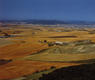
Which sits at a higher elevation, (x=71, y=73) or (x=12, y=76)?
(x=71, y=73)

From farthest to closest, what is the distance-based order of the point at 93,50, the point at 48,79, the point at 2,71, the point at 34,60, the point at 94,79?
the point at 93,50, the point at 34,60, the point at 2,71, the point at 48,79, the point at 94,79

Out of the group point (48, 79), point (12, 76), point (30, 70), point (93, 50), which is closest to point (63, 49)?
point (93, 50)

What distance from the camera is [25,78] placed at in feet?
55.2

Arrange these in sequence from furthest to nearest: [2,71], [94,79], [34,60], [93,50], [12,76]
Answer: [93,50] → [34,60] → [2,71] → [12,76] → [94,79]

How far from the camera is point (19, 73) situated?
18875mm

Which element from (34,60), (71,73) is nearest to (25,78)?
(71,73)

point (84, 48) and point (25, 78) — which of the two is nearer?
point (25, 78)

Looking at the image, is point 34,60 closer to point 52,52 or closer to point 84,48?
point 52,52

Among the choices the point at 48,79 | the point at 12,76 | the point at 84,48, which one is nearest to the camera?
the point at 48,79

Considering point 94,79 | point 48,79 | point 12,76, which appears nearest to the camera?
point 94,79

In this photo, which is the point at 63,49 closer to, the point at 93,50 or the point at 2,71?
the point at 93,50

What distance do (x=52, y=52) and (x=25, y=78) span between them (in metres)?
15.3

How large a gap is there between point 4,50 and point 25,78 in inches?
749

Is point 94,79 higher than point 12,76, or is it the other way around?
point 94,79
